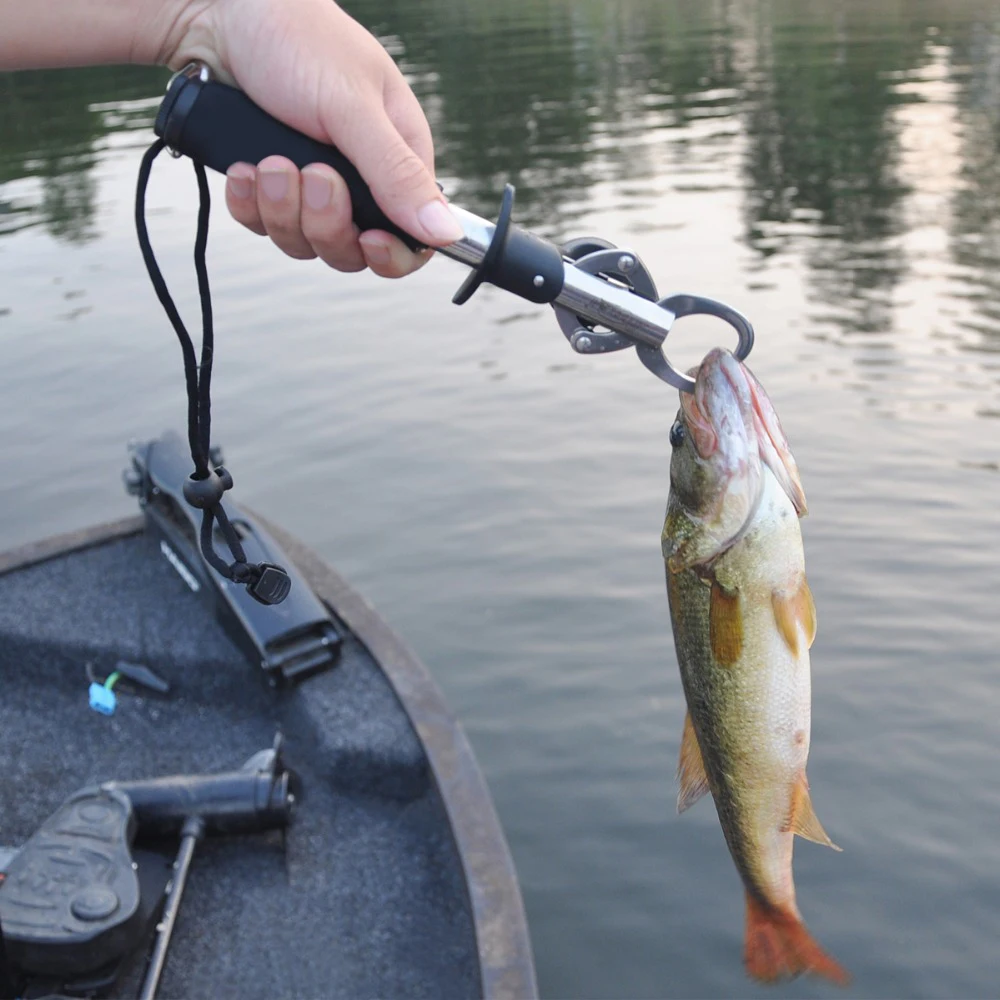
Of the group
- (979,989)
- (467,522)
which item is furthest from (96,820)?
(467,522)

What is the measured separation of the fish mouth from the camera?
194 centimetres

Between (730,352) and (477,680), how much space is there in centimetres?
503

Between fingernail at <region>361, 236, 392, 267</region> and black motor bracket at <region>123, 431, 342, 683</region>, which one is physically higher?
fingernail at <region>361, 236, 392, 267</region>

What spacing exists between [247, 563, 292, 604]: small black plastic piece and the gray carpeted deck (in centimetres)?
198

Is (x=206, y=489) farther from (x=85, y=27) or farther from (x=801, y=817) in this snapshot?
(x=801, y=817)

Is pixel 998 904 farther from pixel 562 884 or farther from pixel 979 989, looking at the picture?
pixel 562 884

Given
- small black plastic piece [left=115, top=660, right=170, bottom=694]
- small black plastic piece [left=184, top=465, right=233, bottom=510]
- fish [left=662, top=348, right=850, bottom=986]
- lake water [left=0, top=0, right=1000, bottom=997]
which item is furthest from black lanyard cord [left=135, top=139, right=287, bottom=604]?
lake water [left=0, top=0, right=1000, bottom=997]

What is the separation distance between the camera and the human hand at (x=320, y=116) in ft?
6.31

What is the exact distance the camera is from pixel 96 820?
3.88 metres

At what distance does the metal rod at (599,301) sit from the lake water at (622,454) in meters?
3.81

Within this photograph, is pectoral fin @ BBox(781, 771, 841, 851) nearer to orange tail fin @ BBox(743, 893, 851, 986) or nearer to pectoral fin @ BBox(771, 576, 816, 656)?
orange tail fin @ BBox(743, 893, 851, 986)

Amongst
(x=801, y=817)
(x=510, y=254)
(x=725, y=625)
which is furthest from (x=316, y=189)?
(x=801, y=817)

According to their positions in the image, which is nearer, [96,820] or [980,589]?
[96,820]

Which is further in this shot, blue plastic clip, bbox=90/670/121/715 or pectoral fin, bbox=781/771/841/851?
blue plastic clip, bbox=90/670/121/715
